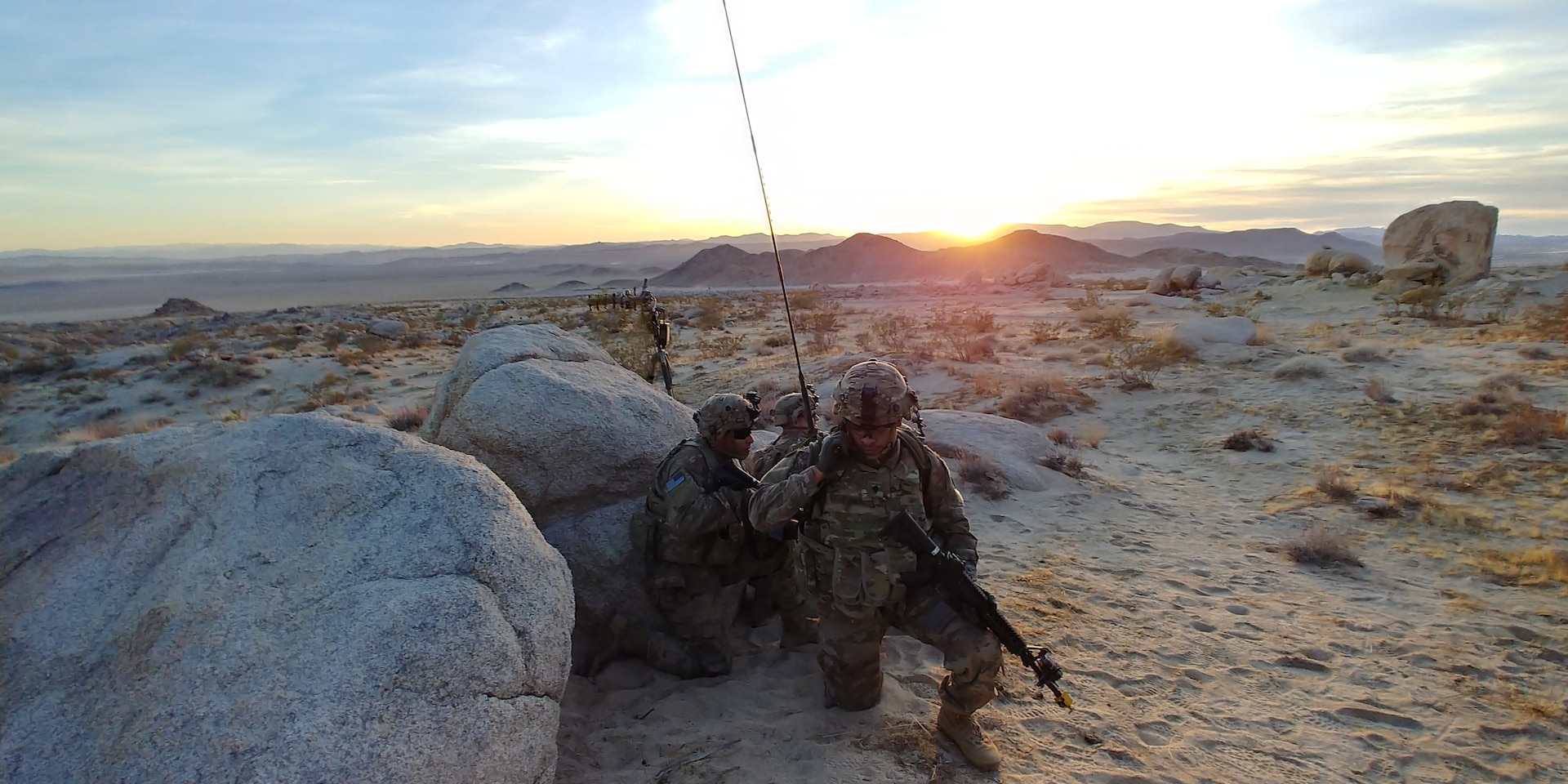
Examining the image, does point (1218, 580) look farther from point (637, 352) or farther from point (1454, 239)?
point (1454, 239)

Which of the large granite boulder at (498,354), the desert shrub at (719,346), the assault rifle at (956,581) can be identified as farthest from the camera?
the desert shrub at (719,346)

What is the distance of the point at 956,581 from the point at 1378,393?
929 centimetres

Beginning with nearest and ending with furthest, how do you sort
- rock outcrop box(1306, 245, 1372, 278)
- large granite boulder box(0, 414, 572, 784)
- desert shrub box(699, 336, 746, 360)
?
1. large granite boulder box(0, 414, 572, 784)
2. desert shrub box(699, 336, 746, 360)
3. rock outcrop box(1306, 245, 1372, 278)

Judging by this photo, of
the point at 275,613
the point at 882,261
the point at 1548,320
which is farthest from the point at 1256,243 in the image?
the point at 275,613

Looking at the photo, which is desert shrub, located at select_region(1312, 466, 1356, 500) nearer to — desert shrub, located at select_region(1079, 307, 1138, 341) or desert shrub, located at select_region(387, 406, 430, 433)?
desert shrub, located at select_region(1079, 307, 1138, 341)

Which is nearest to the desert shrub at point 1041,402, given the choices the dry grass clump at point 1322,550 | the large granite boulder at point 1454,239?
the dry grass clump at point 1322,550

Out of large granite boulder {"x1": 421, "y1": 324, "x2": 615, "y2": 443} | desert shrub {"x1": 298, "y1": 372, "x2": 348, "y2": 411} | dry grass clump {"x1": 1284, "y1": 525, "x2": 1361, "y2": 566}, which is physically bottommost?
dry grass clump {"x1": 1284, "y1": 525, "x2": 1361, "y2": 566}

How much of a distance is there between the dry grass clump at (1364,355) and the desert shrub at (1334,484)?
5855 mm

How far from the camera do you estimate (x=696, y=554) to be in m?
4.11

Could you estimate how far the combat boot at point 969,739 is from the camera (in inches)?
128

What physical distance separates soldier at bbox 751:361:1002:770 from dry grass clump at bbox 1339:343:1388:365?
11494 millimetres

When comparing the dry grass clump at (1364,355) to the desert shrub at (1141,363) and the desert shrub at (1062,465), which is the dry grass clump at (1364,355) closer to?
the desert shrub at (1141,363)

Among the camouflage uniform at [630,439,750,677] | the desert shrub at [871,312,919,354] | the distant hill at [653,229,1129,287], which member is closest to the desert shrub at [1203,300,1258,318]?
the desert shrub at [871,312,919,354]

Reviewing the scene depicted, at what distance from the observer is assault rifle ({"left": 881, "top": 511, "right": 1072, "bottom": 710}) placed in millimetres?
3236
